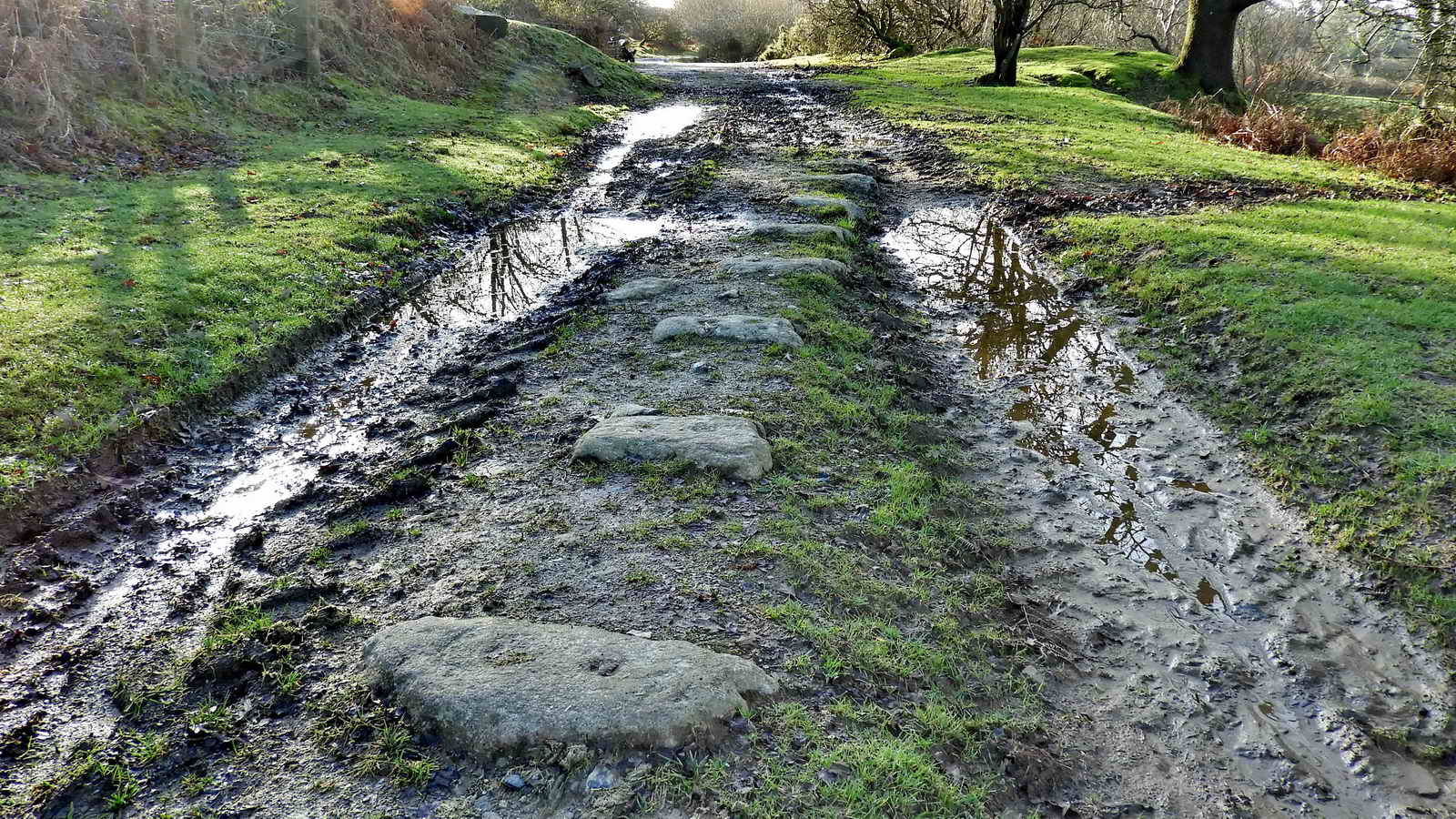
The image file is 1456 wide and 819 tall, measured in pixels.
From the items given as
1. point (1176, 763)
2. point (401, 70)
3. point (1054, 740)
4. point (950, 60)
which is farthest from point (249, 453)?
point (950, 60)

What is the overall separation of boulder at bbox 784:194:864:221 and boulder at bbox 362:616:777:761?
7.73 meters

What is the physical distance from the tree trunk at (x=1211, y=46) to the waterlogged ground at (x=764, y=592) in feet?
58.3

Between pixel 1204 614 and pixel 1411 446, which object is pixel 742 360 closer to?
pixel 1204 614

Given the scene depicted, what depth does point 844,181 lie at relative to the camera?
448 inches

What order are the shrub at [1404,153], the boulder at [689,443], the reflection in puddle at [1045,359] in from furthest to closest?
the shrub at [1404,153] → the reflection in puddle at [1045,359] → the boulder at [689,443]

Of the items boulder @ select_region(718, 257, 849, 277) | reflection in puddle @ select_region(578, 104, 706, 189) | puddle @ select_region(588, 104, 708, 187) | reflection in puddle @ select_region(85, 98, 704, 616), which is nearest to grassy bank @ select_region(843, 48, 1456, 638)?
boulder @ select_region(718, 257, 849, 277)

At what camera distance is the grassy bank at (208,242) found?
5.31 meters

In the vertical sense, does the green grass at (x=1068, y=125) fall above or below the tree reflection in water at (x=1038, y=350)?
above

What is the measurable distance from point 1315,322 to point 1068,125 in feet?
35.6

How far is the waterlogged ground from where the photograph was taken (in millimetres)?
2795

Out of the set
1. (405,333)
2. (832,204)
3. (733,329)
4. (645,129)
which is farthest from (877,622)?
(645,129)

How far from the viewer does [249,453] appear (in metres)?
5.23

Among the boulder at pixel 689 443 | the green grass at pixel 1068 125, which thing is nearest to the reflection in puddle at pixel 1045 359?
the boulder at pixel 689 443

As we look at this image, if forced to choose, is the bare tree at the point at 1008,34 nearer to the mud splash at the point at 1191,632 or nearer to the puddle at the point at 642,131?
the puddle at the point at 642,131
